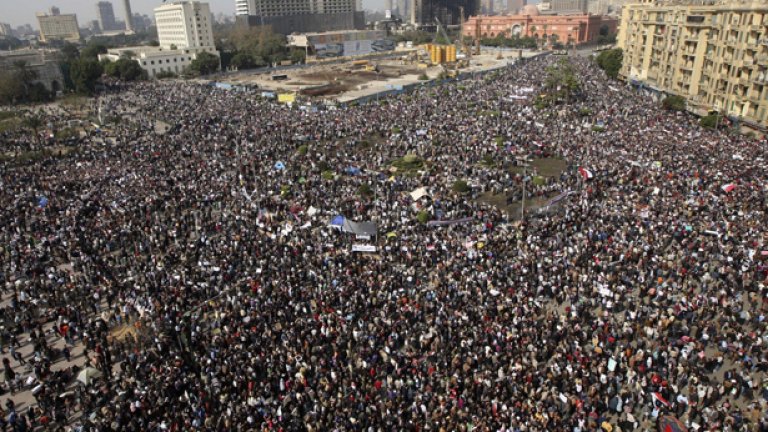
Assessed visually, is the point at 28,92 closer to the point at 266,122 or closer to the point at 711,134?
the point at 266,122

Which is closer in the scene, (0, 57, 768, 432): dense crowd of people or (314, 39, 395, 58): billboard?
(0, 57, 768, 432): dense crowd of people

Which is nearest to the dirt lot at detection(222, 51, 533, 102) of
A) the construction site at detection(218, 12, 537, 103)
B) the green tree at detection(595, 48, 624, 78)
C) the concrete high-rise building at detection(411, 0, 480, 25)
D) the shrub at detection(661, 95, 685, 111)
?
the construction site at detection(218, 12, 537, 103)

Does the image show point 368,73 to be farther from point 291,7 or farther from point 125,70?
point 291,7

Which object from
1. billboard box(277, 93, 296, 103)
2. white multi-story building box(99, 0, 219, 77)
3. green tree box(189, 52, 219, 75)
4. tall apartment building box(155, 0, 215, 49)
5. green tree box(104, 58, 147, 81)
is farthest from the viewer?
tall apartment building box(155, 0, 215, 49)

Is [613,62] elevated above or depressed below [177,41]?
below

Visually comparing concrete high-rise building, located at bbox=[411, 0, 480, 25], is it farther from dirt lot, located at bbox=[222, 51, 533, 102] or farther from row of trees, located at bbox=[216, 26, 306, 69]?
dirt lot, located at bbox=[222, 51, 533, 102]

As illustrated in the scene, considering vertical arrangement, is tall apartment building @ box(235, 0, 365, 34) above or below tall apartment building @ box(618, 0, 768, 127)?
above

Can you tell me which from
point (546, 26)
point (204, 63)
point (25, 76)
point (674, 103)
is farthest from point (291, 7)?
point (674, 103)
